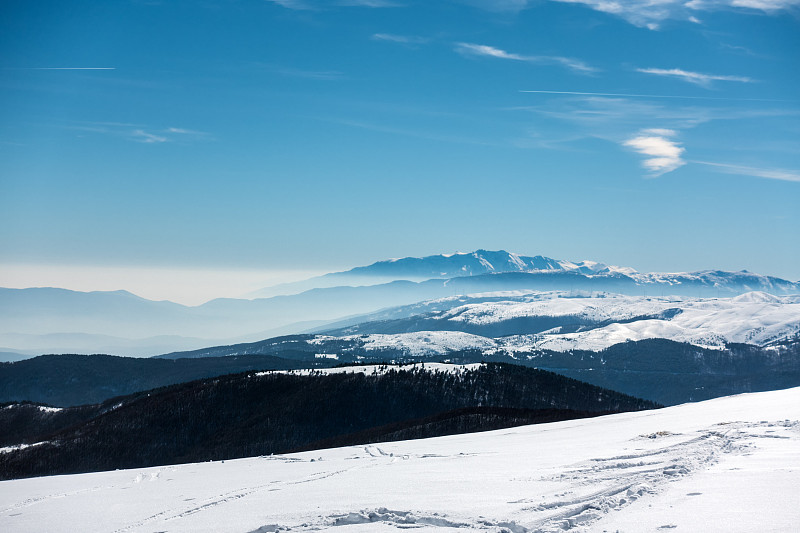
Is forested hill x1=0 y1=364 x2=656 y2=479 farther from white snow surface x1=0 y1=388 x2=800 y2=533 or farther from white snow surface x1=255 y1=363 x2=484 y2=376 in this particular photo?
white snow surface x1=0 y1=388 x2=800 y2=533

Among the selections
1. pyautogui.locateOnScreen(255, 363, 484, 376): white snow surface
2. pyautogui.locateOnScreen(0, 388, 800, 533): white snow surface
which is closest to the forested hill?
pyautogui.locateOnScreen(255, 363, 484, 376): white snow surface

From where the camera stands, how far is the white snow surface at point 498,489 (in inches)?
637

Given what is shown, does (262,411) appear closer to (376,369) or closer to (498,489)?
(376,369)

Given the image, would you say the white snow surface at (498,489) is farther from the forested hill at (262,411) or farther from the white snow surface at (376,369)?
the white snow surface at (376,369)

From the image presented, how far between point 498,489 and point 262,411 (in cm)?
13523

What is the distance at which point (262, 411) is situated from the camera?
148875 mm

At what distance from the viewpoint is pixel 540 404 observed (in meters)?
164

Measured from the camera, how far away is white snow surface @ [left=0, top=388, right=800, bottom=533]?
1617cm

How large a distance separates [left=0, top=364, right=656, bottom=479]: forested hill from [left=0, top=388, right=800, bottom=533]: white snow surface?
8159cm

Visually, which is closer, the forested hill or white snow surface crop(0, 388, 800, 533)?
white snow surface crop(0, 388, 800, 533)

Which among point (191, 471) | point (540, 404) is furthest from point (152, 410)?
point (191, 471)

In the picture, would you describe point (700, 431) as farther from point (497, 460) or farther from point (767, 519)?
point (767, 519)

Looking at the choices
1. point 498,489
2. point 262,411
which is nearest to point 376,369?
point 262,411

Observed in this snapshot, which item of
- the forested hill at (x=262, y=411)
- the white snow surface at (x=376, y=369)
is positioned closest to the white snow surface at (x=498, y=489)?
the forested hill at (x=262, y=411)
